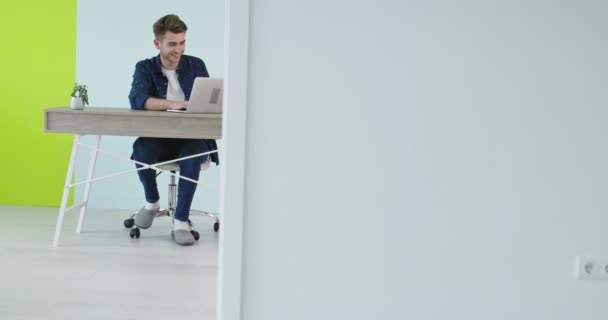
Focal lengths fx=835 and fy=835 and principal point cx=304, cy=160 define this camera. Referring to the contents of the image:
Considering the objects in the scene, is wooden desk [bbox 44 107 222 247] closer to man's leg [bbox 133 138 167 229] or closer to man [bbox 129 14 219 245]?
man [bbox 129 14 219 245]

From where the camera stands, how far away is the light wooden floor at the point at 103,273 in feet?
9.50

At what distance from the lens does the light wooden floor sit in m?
2.89

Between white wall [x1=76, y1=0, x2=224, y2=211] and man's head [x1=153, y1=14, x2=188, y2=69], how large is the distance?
97 cm

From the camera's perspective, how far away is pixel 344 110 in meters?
2.17

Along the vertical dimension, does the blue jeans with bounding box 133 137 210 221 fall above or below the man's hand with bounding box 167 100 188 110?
below

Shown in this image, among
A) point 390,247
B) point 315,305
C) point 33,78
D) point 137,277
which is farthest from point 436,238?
point 33,78

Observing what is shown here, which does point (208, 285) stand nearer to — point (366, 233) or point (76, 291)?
point (76, 291)

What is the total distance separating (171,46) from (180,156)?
574 millimetres

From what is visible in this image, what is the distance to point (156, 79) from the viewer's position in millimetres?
4387

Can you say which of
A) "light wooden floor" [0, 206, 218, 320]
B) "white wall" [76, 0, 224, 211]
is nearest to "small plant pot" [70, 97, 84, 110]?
"light wooden floor" [0, 206, 218, 320]

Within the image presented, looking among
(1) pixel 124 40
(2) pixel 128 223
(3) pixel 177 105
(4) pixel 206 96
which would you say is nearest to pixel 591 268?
(4) pixel 206 96

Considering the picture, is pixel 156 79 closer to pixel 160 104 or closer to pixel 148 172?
pixel 160 104

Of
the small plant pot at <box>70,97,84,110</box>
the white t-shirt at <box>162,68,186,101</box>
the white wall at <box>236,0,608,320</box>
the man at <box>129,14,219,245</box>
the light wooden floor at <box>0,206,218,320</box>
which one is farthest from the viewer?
the white t-shirt at <box>162,68,186,101</box>

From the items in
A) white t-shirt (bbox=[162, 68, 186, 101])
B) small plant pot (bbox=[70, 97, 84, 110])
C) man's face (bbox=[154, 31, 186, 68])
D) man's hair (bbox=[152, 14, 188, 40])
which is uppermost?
man's hair (bbox=[152, 14, 188, 40])
